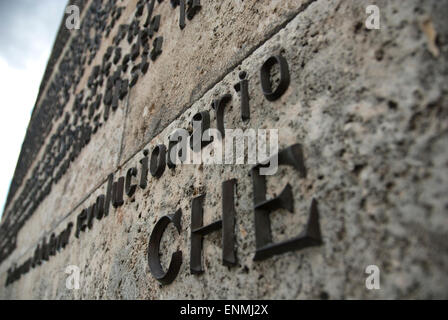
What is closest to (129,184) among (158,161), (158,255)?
(158,161)

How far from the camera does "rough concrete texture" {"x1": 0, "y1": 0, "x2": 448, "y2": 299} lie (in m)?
0.57

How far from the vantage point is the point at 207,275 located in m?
0.93

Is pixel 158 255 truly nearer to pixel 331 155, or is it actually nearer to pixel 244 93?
pixel 244 93

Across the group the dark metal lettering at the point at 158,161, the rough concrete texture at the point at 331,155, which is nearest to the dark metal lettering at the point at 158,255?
the rough concrete texture at the point at 331,155

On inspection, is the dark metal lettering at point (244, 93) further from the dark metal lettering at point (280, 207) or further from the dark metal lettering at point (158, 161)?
the dark metal lettering at point (158, 161)

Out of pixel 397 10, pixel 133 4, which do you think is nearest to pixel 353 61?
pixel 397 10

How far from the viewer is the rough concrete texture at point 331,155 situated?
0.57 meters

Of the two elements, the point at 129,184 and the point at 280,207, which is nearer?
the point at 280,207

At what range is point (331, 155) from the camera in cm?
71

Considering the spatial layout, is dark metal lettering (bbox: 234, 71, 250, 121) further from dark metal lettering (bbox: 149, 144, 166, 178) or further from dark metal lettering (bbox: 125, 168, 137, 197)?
dark metal lettering (bbox: 125, 168, 137, 197)

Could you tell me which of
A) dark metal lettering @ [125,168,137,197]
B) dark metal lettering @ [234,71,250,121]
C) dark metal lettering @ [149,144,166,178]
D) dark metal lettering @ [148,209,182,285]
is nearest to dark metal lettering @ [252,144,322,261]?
dark metal lettering @ [234,71,250,121]

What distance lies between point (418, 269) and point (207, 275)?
21.5 inches

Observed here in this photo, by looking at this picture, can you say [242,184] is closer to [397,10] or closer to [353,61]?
[353,61]

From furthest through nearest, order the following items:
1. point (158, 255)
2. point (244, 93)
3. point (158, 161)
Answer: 1. point (158, 161)
2. point (158, 255)
3. point (244, 93)
